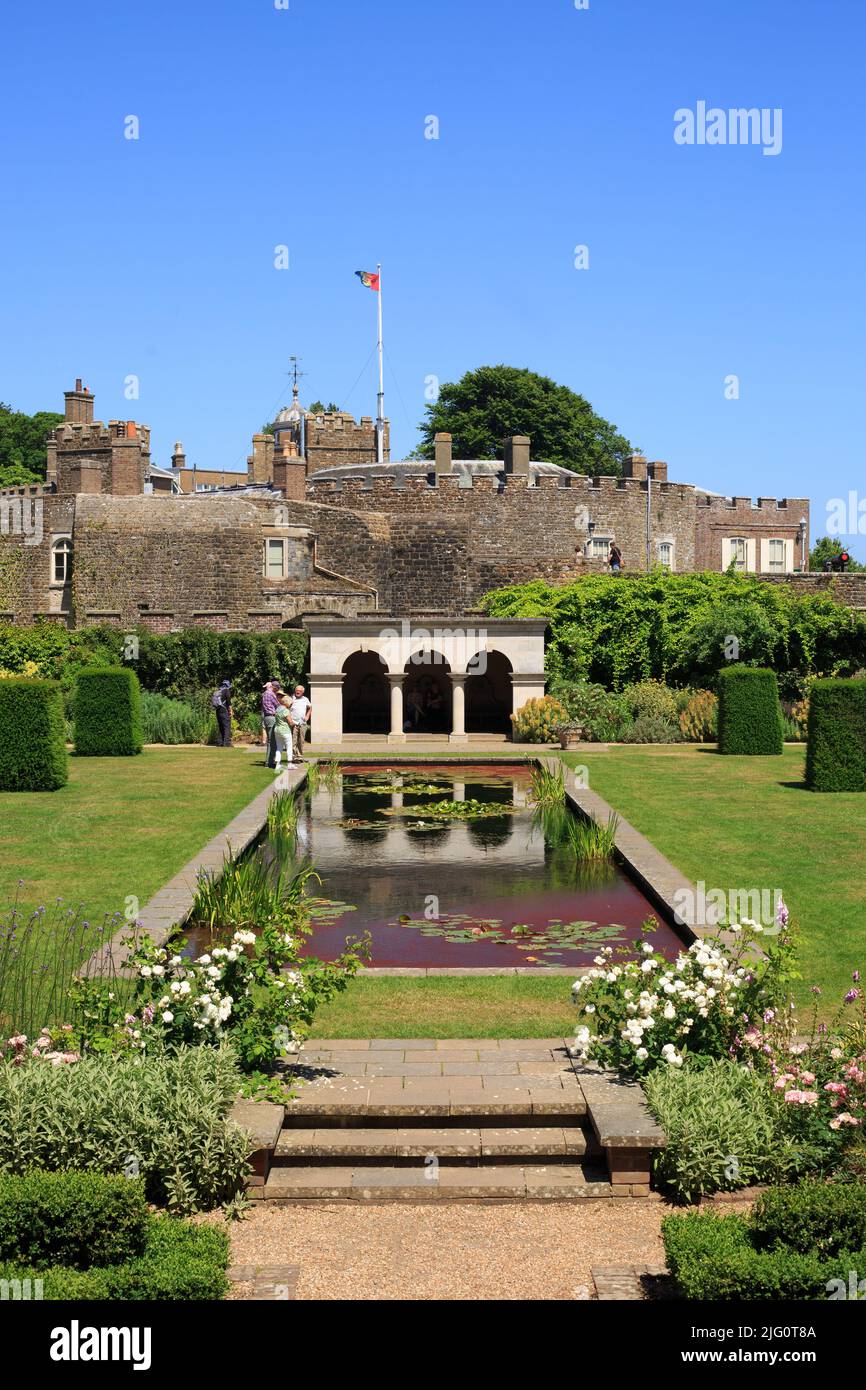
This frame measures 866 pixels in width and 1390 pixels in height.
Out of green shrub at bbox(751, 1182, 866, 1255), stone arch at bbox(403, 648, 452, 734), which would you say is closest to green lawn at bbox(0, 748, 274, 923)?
green shrub at bbox(751, 1182, 866, 1255)

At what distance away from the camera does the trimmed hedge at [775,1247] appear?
5.24 meters

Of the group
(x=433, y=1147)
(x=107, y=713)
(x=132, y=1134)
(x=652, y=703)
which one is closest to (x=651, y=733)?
(x=652, y=703)

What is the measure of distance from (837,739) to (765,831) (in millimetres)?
4874

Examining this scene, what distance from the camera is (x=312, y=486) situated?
146 ft

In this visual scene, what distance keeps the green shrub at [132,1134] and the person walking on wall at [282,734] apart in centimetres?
1562

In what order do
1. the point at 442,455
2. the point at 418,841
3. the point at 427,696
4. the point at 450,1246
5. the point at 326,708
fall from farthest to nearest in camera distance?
the point at 442,455
the point at 427,696
the point at 326,708
the point at 418,841
the point at 450,1246

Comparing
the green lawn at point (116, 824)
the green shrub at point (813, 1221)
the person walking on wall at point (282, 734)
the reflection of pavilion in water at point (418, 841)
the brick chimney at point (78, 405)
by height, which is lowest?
the reflection of pavilion in water at point (418, 841)

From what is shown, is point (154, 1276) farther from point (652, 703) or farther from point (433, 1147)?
point (652, 703)

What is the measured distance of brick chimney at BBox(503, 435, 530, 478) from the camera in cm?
4378

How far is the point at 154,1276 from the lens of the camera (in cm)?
543

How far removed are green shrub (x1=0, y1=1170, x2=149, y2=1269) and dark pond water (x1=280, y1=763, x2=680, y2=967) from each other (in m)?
4.79

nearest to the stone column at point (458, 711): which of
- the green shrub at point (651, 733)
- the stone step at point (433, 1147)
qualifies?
the green shrub at point (651, 733)

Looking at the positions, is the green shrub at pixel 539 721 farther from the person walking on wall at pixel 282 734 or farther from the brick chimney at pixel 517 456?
the brick chimney at pixel 517 456
